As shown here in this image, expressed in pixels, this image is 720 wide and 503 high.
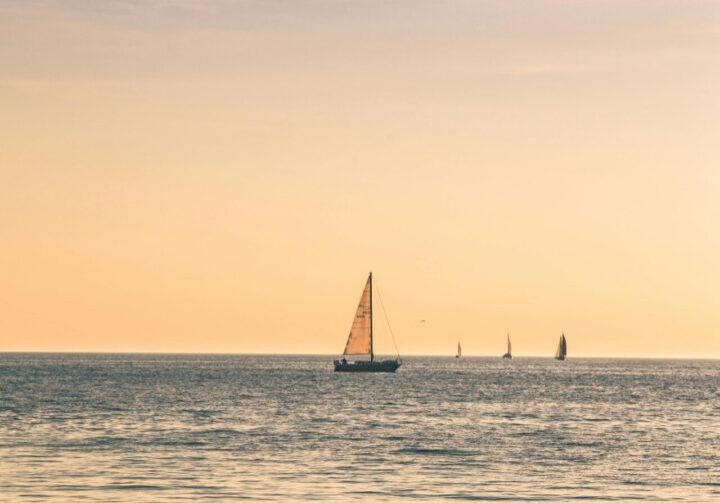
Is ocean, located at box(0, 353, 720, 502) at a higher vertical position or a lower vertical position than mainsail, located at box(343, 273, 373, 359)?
lower

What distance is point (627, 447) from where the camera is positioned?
78.1m

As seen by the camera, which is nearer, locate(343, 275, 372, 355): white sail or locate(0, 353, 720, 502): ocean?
locate(0, 353, 720, 502): ocean

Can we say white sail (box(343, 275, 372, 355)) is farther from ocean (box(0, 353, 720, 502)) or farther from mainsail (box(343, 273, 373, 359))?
ocean (box(0, 353, 720, 502))

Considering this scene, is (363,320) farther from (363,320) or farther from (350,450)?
(350,450)

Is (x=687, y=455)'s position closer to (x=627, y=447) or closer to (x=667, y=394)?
(x=627, y=447)

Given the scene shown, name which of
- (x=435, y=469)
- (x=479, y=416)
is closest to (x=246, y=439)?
(x=435, y=469)

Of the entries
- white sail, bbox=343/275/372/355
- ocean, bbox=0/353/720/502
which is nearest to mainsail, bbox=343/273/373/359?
white sail, bbox=343/275/372/355

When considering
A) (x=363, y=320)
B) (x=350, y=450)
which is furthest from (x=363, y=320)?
(x=350, y=450)

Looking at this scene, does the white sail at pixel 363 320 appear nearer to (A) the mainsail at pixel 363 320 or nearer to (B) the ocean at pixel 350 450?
(A) the mainsail at pixel 363 320

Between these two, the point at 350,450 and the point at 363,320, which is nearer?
the point at 350,450

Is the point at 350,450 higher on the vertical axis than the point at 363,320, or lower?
lower

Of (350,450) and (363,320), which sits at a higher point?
(363,320)

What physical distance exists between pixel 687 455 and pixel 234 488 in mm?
30083

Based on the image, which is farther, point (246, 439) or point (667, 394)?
point (667, 394)
